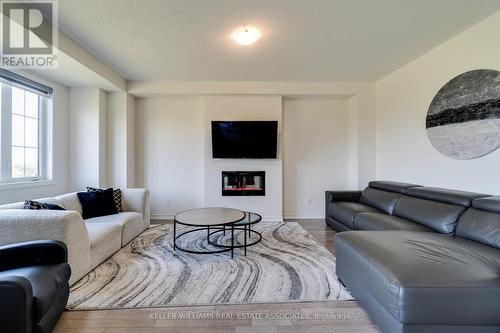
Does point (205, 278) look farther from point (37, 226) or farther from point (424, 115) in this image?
point (424, 115)

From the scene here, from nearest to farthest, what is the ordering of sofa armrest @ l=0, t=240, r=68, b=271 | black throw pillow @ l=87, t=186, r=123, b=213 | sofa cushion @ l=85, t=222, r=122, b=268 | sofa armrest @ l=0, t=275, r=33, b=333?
sofa armrest @ l=0, t=275, r=33, b=333
sofa armrest @ l=0, t=240, r=68, b=271
sofa cushion @ l=85, t=222, r=122, b=268
black throw pillow @ l=87, t=186, r=123, b=213

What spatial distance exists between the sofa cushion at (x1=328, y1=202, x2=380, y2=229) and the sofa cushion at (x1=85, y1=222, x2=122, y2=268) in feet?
10.3

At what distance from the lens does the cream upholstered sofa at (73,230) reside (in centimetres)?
189

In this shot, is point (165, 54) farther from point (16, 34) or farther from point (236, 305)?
point (236, 305)

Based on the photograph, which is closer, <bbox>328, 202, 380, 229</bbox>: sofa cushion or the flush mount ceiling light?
the flush mount ceiling light

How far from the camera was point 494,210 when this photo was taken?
6.48 feet

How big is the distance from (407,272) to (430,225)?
4.83 feet

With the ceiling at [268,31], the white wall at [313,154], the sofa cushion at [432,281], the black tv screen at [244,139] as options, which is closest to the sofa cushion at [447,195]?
the sofa cushion at [432,281]

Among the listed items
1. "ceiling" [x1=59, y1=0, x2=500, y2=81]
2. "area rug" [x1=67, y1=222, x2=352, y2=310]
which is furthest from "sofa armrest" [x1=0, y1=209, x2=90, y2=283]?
"ceiling" [x1=59, y1=0, x2=500, y2=81]

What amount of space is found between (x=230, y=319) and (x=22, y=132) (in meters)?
3.87

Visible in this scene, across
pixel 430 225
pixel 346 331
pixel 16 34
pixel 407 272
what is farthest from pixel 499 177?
pixel 16 34

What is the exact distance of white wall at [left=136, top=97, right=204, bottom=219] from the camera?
459cm

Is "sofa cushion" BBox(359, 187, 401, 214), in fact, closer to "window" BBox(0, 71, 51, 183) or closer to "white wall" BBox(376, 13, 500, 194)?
"white wall" BBox(376, 13, 500, 194)

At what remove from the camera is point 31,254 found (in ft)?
5.17
